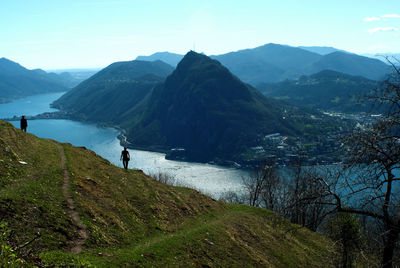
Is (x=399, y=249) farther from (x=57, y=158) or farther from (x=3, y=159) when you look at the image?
(x=57, y=158)

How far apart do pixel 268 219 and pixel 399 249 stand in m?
39.7

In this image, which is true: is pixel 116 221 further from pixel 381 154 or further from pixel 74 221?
pixel 381 154

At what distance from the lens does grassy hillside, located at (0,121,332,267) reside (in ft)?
68.1

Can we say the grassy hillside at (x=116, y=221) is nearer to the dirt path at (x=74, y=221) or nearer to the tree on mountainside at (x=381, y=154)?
the dirt path at (x=74, y=221)

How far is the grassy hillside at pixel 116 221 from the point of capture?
2077 centimetres

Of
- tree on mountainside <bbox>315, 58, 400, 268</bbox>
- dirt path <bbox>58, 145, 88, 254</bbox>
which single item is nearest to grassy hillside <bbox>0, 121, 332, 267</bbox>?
dirt path <bbox>58, 145, 88, 254</bbox>

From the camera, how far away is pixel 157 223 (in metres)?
32.2

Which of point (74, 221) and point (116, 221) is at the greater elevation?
point (74, 221)

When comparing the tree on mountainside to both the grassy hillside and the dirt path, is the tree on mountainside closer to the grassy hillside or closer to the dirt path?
the grassy hillside

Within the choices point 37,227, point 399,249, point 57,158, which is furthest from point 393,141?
point 57,158

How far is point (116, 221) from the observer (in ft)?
92.0

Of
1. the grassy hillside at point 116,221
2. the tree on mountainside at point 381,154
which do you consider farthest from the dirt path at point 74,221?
the tree on mountainside at point 381,154

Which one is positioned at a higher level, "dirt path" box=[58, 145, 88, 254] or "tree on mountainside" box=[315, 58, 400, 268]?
"tree on mountainside" box=[315, 58, 400, 268]

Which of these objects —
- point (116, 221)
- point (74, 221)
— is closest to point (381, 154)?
point (74, 221)
